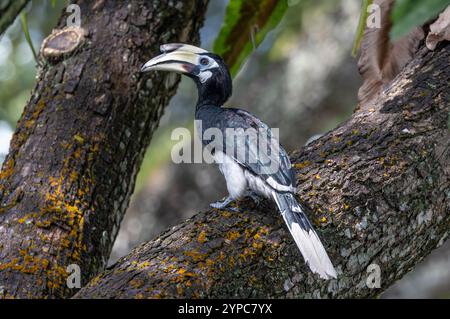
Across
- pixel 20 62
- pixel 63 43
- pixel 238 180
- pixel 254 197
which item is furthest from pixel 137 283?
pixel 20 62

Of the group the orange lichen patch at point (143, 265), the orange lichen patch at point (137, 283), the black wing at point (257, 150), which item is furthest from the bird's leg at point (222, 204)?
the orange lichen patch at point (137, 283)

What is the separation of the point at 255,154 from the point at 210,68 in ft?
2.29

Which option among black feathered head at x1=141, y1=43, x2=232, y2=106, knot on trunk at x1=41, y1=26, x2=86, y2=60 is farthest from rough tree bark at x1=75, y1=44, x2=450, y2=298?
knot on trunk at x1=41, y1=26, x2=86, y2=60

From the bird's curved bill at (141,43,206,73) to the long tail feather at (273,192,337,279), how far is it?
82cm

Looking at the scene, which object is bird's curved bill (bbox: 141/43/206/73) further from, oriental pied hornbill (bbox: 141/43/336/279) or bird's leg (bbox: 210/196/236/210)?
bird's leg (bbox: 210/196/236/210)

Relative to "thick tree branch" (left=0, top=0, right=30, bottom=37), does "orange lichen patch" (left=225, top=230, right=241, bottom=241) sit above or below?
below

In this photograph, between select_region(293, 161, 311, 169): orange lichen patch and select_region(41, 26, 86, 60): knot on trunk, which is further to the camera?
select_region(41, 26, 86, 60): knot on trunk

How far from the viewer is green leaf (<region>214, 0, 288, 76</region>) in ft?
9.39

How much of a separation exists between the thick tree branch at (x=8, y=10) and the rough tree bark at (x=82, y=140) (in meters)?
0.42

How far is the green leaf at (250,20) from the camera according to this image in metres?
2.86

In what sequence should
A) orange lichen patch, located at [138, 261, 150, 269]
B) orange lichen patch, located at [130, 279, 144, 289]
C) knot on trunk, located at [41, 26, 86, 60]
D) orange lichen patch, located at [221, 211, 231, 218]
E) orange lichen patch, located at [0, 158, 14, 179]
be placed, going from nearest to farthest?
orange lichen patch, located at [130, 279, 144, 289] → orange lichen patch, located at [138, 261, 150, 269] → orange lichen patch, located at [221, 211, 231, 218] → orange lichen patch, located at [0, 158, 14, 179] → knot on trunk, located at [41, 26, 86, 60]

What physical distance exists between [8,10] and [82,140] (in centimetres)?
53
